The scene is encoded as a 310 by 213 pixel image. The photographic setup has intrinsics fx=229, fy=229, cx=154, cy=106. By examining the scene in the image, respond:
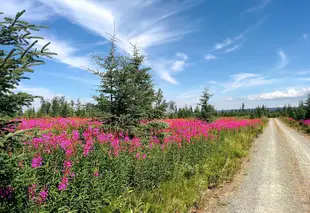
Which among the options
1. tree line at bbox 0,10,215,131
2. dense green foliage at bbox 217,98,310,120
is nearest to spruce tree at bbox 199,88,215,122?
tree line at bbox 0,10,215,131

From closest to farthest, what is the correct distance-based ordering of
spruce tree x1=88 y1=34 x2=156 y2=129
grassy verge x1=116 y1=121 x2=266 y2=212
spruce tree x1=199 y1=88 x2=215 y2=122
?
grassy verge x1=116 y1=121 x2=266 y2=212, spruce tree x1=88 y1=34 x2=156 y2=129, spruce tree x1=199 y1=88 x2=215 y2=122

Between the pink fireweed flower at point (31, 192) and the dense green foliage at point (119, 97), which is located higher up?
the dense green foliage at point (119, 97)

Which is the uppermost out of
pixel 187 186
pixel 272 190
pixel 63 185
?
pixel 63 185

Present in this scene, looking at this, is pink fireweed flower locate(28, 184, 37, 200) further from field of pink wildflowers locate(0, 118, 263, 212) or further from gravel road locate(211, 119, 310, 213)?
gravel road locate(211, 119, 310, 213)

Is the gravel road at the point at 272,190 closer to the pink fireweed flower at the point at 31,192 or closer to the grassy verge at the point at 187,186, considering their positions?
the grassy verge at the point at 187,186

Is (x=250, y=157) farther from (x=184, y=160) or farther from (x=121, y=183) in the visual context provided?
(x=121, y=183)

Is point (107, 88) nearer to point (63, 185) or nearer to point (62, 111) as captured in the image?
point (63, 185)

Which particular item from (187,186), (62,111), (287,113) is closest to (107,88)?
(187,186)

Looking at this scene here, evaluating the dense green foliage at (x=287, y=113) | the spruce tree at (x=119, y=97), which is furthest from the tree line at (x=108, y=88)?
the dense green foliage at (x=287, y=113)

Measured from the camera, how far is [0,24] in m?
2.89

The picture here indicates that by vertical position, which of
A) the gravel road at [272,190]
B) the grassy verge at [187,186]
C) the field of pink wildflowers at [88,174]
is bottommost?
the gravel road at [272,190]

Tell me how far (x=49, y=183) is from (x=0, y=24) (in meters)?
2.48

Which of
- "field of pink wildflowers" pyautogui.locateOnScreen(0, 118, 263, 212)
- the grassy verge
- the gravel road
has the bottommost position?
the gravel road

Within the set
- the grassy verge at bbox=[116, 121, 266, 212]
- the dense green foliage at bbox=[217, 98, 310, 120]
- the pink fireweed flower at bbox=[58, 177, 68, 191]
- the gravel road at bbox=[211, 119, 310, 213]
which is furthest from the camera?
the dense green foliage at bbox=[217, 98, 310, 120]
